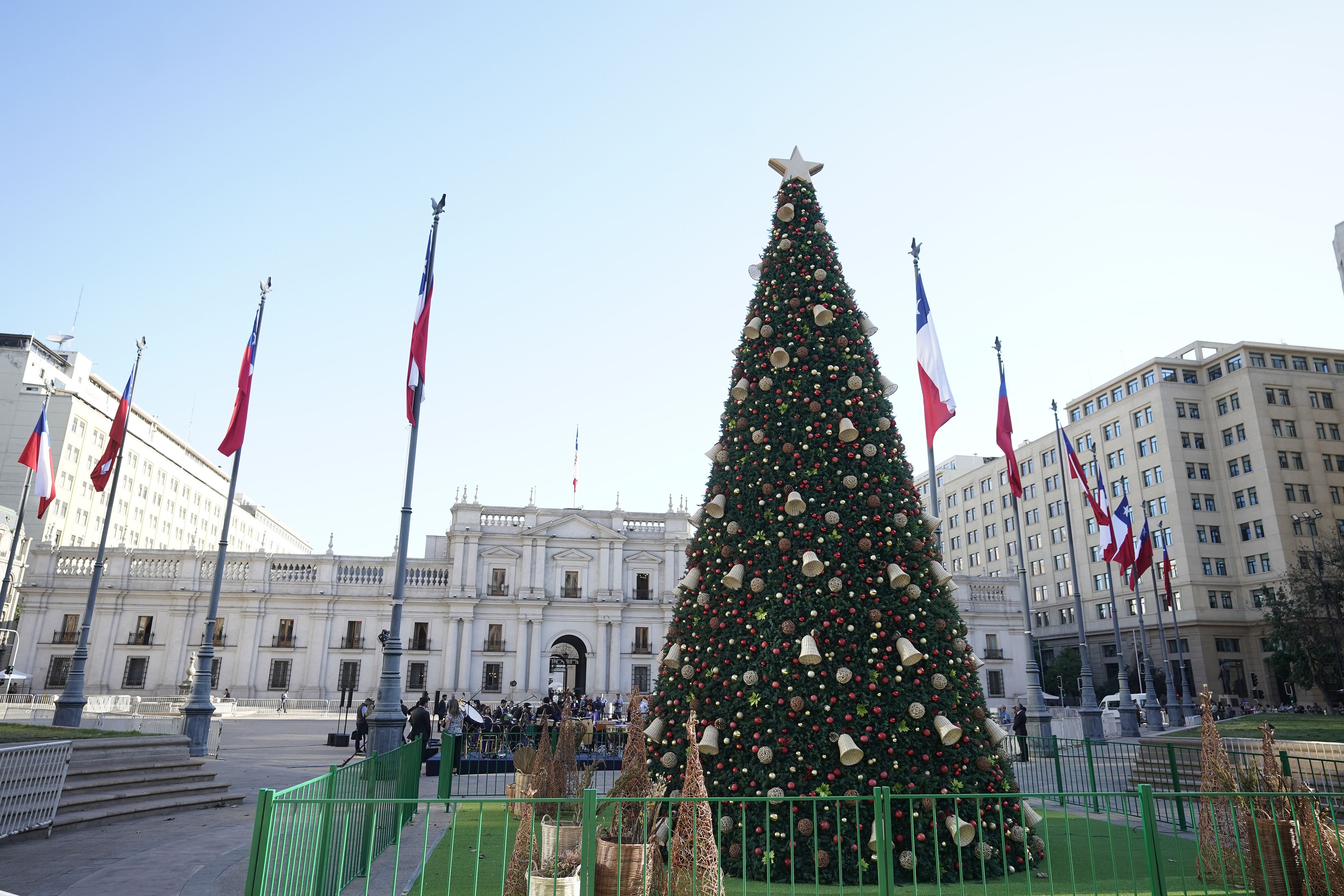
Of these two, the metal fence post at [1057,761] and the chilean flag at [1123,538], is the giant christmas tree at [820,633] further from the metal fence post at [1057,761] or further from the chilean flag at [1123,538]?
the chilean flag at [1123,538]

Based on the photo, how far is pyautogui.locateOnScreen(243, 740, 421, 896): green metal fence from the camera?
17.3 ft

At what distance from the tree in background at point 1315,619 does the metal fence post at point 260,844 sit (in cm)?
4116

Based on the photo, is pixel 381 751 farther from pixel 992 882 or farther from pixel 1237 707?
pixel 1237 707

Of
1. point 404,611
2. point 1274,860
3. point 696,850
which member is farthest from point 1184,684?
point 404,611

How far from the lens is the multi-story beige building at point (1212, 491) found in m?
53.6

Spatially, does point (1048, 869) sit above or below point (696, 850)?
below

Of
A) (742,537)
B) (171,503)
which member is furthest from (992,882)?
(171,503)

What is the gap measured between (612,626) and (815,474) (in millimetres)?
45047

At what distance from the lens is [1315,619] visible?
37.0 meters

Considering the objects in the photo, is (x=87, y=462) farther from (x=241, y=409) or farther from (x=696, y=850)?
(x=696, y=850)

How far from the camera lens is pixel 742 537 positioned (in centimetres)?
945

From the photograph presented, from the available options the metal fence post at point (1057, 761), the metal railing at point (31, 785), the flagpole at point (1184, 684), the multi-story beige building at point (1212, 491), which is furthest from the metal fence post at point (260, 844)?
the multi-story beige building at point (1212, 491)

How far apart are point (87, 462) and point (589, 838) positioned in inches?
3235

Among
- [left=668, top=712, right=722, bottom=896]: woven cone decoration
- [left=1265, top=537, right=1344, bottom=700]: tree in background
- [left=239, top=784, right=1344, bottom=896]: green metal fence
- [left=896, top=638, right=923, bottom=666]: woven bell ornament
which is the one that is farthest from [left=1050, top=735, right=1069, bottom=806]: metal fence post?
[left=1265, top=537, right=1344, bottom=700]: tree in background
